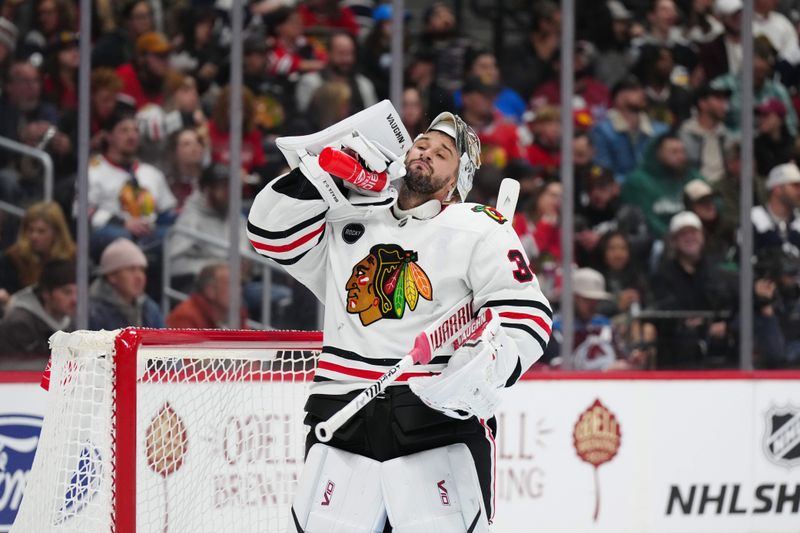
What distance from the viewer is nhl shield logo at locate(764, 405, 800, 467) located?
553 cm

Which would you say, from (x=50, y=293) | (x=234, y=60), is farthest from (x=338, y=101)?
(x=50, y=293)

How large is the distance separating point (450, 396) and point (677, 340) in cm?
302

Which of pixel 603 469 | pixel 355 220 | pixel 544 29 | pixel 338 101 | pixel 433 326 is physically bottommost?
pixel 603 469

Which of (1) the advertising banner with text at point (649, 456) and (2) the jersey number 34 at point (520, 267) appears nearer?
(2) the jersey number 34 at point (520, 267)

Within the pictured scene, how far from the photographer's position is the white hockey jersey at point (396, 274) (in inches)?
111

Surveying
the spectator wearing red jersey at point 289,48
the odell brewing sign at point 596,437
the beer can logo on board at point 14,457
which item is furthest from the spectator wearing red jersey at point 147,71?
the odell brewing sign at point 596,437

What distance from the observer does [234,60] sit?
5.06 meters

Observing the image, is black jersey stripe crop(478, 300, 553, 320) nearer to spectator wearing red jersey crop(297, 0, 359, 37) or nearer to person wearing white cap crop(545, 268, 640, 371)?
person wearing white cap crop(545, 268, 640, 371)

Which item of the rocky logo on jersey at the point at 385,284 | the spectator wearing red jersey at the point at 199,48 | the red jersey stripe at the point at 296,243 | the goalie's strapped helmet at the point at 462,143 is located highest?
the spectator wearing red jersey at the point at 199,48

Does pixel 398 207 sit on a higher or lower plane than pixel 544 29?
lower

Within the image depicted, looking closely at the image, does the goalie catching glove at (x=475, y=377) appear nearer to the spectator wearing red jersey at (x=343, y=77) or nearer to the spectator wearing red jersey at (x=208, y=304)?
the spectator wearing red jersey at (x=208, y=304)

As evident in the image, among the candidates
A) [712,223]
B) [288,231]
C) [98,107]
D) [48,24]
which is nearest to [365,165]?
[288,231]

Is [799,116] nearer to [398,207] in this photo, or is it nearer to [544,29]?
[544,29]

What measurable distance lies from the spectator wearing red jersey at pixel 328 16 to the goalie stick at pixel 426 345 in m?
2.85
